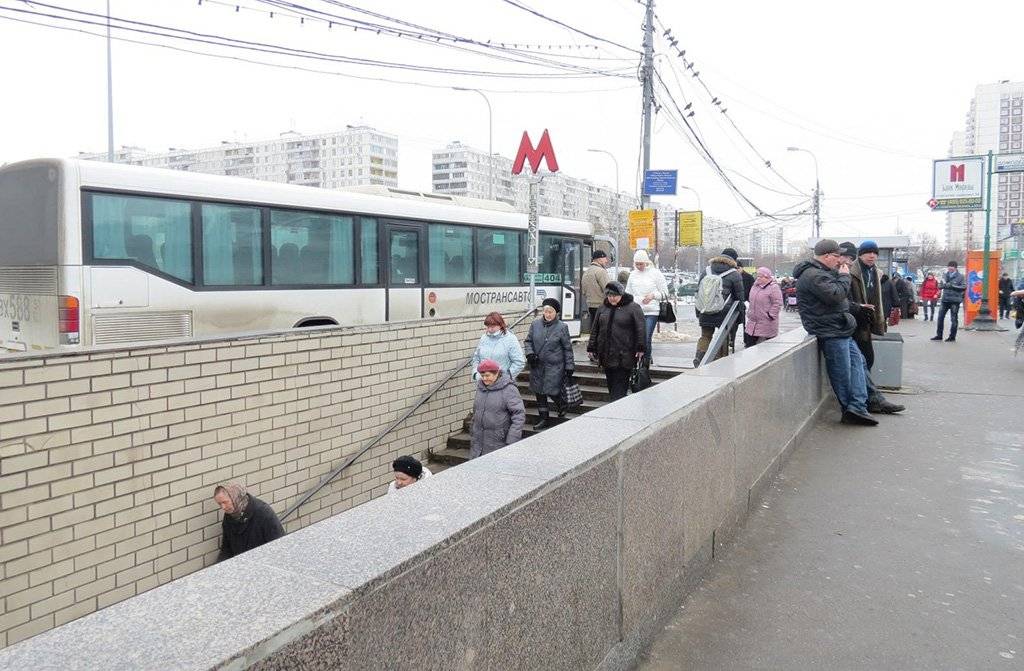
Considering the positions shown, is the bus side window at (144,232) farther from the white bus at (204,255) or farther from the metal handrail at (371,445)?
the metal handrail at (371,445)

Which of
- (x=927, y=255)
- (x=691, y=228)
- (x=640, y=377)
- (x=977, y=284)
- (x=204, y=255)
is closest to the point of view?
(x=640, y=377)

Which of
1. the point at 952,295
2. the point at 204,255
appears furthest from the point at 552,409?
the point at 952,295

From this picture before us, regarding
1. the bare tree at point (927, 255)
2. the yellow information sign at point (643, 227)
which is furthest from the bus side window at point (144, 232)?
the bare tree at point (927, 255)

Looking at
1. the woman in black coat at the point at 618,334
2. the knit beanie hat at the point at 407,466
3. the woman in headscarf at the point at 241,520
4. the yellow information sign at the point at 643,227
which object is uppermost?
the yellow information sign at the point at 643,227

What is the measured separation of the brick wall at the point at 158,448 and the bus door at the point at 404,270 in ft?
11.2

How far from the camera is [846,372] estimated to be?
7.56 meters

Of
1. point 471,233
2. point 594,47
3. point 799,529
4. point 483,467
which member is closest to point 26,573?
point 483,467

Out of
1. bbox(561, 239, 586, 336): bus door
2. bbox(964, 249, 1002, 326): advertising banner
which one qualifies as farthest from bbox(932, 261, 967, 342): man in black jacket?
bbox(561, 239, 586, 336): bus door

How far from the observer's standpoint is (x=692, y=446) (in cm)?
372

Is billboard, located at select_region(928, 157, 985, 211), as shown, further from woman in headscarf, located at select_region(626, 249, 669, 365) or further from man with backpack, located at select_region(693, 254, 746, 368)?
woman in headscarf, located at select_region(626, 249, 669, 365)

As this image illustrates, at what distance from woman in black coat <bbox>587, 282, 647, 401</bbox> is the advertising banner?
16.4 meters

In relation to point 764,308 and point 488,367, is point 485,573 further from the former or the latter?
point 764,308

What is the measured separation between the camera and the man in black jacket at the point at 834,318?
7520 millimetres

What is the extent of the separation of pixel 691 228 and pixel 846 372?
17679mm
